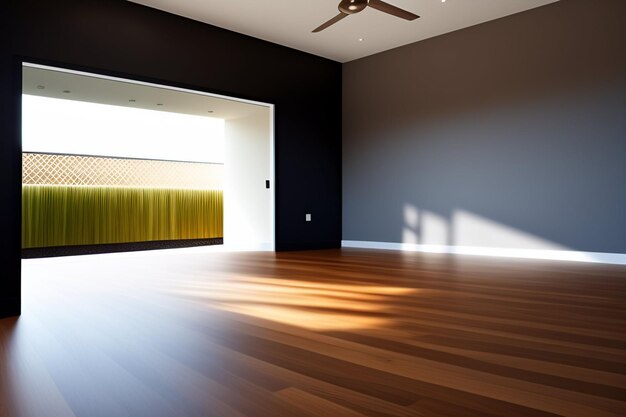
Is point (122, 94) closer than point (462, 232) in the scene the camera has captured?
No

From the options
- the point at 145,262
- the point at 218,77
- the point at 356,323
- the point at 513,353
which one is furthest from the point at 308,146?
the point at 513,353

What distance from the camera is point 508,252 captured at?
17.6 feet

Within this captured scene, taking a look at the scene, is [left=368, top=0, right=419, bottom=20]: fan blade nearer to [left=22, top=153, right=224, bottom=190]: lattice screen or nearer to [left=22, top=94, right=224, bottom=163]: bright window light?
[left=22, top=94, right=224, bottom=163]: bright window light

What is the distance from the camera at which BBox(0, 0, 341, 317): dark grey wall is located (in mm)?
3193

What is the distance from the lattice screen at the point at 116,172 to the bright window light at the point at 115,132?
15cm

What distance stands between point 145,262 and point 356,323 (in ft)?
11.3

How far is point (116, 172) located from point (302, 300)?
6.15 metres

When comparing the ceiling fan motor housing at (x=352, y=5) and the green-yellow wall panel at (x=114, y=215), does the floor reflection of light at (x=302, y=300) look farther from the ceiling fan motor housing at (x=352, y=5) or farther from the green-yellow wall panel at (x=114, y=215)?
the green-yellow wall panel at (x=114, y=215)

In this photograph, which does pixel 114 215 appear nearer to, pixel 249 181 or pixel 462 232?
pixel 249 181

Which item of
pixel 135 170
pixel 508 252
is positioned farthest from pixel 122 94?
pixel 508 252

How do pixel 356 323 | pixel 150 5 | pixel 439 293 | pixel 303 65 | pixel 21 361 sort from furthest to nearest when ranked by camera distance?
pixel 303 65
pixel 150 5
pixel 439 293
pixel 356 323
pixel 21 361

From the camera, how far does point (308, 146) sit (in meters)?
6.57

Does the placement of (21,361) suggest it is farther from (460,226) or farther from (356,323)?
(460,226)

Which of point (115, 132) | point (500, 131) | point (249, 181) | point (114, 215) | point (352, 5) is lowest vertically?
point (114, 215)
